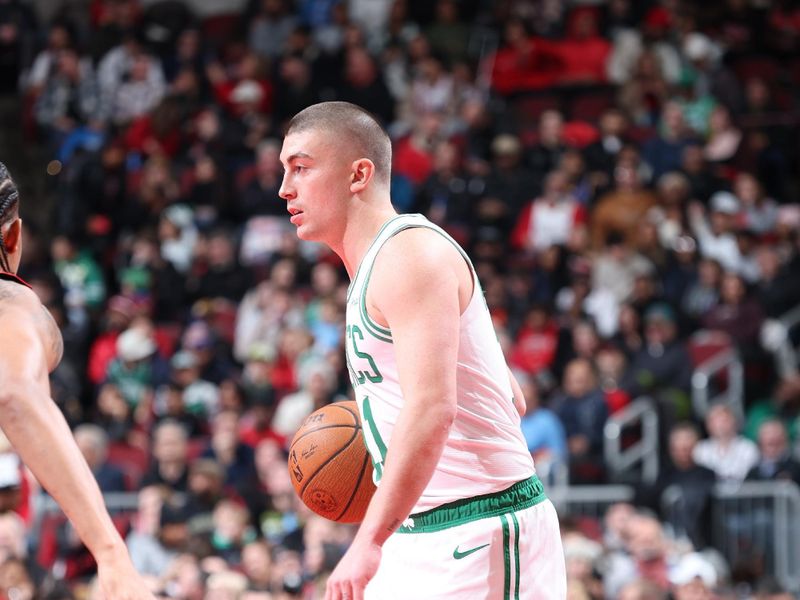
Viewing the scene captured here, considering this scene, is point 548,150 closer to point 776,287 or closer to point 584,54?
point 584,54

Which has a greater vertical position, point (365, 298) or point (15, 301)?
point (15, 301)

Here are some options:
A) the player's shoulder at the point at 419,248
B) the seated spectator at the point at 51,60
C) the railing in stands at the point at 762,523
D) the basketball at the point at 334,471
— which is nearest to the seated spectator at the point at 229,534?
the railing in stands at the point at 762,523

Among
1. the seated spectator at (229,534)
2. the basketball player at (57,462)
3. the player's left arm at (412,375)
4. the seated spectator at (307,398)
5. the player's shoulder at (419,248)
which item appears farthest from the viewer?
the seated spectator at (307,398)

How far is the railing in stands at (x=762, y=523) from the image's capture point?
1065 cm

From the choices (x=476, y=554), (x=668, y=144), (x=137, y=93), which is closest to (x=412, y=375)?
(x=476, y=554)

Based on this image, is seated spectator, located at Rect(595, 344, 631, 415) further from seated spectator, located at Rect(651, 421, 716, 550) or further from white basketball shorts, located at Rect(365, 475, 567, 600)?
white basketball shorts, located at Rect(365, 475, 567, 600)

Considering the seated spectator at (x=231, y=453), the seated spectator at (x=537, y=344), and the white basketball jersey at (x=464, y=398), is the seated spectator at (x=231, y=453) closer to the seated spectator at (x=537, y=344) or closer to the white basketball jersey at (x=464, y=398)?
the seated spectator at (x=537, y=344)

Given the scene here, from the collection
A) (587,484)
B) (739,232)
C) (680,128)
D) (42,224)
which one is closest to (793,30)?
(680,128)

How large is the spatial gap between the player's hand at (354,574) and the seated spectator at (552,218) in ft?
34.9

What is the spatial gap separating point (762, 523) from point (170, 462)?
475 cm

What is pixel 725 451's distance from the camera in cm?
1117

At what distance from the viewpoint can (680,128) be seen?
48.8 feet

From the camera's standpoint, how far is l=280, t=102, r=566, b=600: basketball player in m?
3.85

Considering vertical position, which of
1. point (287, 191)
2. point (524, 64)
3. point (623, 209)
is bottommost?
point (623, 209)
